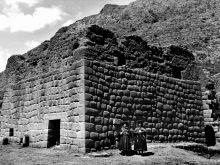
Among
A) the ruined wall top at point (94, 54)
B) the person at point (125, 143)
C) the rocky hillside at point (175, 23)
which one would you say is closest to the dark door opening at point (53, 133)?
the ruined wall top at point (94, 54)

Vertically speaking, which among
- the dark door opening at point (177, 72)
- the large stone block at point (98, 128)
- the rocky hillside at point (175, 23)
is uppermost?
the rocky hillside at point (175, 23)

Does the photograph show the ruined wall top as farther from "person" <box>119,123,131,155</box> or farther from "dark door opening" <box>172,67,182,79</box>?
"person" <box>119,123,131,155</box>

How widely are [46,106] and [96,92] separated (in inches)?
82.9

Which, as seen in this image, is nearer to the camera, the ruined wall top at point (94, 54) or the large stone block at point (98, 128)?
the large stone block at point (98, 128)

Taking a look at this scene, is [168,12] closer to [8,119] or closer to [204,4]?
[204,4]

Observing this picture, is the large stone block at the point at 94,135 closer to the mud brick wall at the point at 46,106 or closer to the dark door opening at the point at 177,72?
the mud brick wall at the point at 46,106

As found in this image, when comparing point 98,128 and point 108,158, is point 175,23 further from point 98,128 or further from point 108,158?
point 108,158

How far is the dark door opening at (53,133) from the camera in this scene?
10.1 m

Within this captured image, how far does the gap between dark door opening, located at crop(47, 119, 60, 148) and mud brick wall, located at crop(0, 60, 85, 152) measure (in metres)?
0.12

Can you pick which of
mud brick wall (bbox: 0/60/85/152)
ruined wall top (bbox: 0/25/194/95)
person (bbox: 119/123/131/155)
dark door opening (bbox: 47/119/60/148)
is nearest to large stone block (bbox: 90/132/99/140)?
mud brick wall (bbox: 0/60/85/152)

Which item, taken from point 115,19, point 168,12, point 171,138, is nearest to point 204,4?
point 168,12

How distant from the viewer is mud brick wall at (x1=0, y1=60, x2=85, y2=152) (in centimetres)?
916

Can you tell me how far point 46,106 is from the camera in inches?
415

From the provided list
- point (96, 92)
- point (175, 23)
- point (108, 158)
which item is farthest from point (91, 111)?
point (175, 23)
